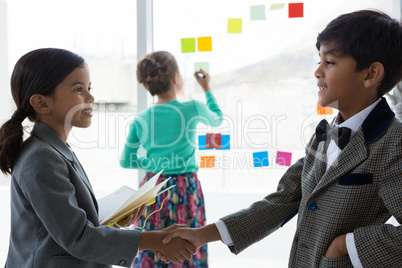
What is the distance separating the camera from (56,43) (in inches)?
119

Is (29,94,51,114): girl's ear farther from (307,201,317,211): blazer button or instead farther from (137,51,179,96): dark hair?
(137,51,179,96): dark hair

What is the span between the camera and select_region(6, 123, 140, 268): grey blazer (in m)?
1.16

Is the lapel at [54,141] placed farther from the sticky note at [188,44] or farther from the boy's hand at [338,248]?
the sticky note at [188,44]

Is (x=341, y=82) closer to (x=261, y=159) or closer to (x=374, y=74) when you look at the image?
(x=374, y=74)

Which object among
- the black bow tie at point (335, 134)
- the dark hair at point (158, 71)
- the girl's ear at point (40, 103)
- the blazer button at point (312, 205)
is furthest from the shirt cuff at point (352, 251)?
the dark hair at point (158, 71)

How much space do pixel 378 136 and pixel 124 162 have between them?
1562 mm

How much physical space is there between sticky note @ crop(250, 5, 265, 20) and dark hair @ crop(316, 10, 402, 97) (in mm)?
1381

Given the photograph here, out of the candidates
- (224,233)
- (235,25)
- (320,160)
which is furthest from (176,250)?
(235,25)

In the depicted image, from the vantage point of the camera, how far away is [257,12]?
8.46 feet

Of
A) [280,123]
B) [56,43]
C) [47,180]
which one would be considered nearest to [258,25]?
[280,123]

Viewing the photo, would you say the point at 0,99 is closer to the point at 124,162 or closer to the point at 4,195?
the point at 4,195

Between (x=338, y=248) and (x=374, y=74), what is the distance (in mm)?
485

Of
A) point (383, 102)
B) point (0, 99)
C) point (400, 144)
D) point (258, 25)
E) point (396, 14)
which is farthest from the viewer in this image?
point (0, 99)

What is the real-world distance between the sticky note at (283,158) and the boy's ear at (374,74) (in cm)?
144
